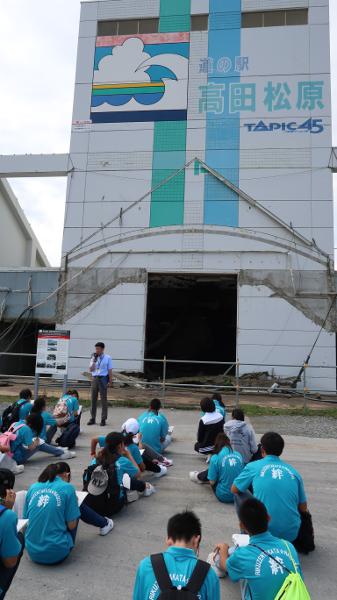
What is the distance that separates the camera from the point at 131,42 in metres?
18.5

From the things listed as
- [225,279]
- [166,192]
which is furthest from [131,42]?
[225,279]

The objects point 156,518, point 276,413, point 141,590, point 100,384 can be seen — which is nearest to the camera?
point 141,590

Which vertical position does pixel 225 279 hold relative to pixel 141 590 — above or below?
above

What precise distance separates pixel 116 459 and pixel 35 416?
218 cm

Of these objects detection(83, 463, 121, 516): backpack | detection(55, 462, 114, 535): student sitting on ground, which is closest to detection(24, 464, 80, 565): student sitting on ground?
detection(55, 462, 114, 535): student sitting on ground

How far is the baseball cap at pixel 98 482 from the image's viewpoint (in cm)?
450

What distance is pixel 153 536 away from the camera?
4285 mm

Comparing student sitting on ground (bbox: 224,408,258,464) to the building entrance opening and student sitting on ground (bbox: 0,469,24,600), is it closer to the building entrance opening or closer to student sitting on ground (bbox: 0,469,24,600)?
student sitting on ground (bbox: 0,469,24,600)

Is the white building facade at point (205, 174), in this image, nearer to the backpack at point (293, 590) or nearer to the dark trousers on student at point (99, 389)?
the dark trousers on student at point (99, 389)

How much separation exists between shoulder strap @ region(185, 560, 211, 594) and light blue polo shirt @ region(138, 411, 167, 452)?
4436 mm

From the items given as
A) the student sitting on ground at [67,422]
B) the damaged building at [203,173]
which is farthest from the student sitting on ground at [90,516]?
the damaged building at [203,173]

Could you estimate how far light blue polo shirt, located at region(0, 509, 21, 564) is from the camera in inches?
109

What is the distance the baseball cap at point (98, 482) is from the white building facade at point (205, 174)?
39.2 feet

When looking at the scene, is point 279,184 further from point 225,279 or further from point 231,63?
point 231,63
